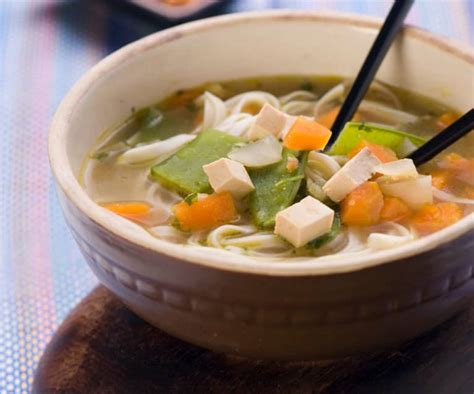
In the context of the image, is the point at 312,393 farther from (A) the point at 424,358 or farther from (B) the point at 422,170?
(B) the point at 422,170

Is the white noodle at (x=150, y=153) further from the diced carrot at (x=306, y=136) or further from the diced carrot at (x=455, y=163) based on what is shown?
the diced carrot at (x=455, y=163)

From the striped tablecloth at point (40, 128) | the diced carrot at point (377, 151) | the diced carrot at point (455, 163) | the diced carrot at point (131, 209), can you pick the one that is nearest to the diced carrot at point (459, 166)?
the diced carrot at point (455, 163)

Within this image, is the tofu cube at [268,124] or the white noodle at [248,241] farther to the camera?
the tofu cube at [268,124]

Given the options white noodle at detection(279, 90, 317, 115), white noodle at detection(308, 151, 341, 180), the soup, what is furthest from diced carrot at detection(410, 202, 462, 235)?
white noodle at detection(279, 90, 317, 115)

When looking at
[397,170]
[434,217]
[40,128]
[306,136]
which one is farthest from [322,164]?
[40,128]

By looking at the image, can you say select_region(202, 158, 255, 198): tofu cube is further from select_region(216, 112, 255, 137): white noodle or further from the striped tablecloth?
the striped tablecloth

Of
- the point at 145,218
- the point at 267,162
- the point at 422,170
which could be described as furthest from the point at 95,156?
the point at 422,170
